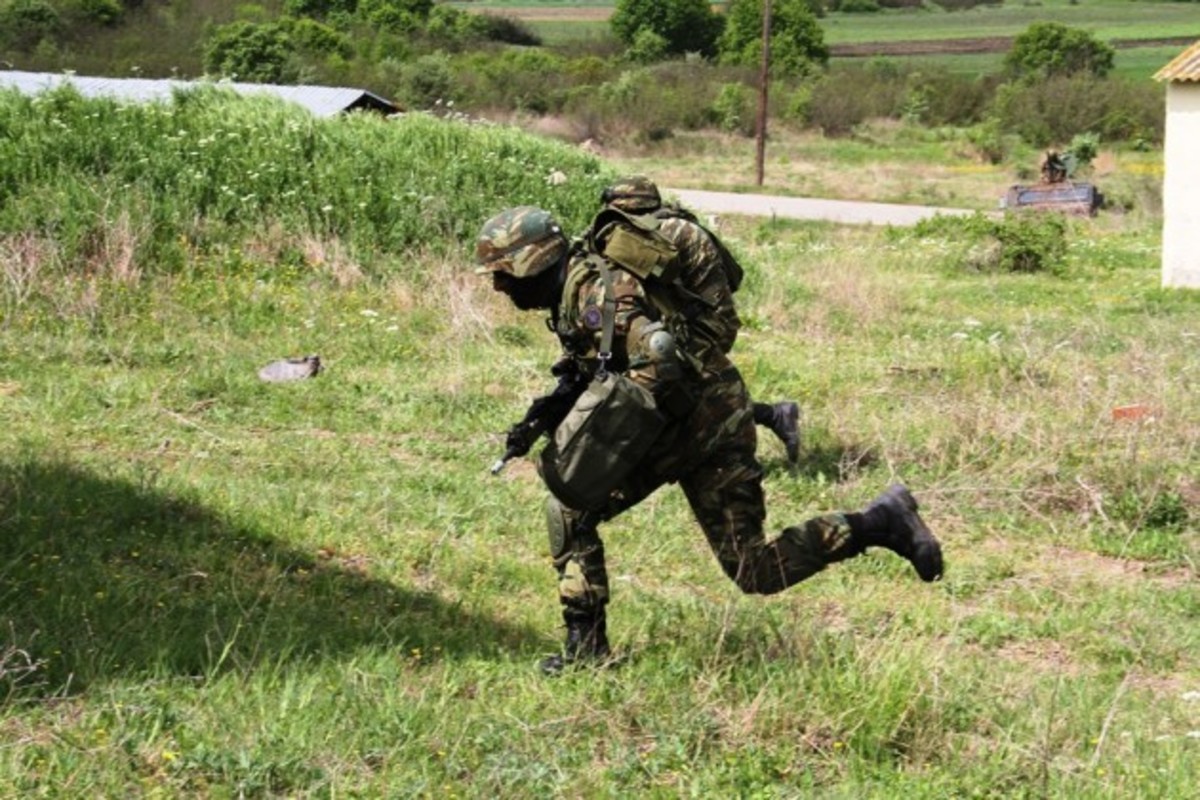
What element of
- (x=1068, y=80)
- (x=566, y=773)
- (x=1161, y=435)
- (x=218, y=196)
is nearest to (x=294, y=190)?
(x=218, y=196)

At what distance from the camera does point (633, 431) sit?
5074 mm

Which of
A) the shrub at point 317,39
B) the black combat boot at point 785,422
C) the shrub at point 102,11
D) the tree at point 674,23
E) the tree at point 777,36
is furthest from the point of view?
the tree at point 674,23

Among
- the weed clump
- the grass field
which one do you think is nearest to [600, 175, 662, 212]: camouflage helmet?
the weed clump

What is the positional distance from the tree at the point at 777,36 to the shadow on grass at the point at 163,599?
5859 cm

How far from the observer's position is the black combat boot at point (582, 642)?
530 centimetres

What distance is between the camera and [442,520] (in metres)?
7.54

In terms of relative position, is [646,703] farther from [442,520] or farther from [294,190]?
[294,190]

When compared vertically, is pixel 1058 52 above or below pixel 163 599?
above

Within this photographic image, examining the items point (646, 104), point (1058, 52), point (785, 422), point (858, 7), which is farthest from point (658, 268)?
point (858, 7)

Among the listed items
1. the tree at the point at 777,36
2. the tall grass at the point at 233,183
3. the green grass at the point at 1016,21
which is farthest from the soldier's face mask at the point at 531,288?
the green grass at the point at 1016,21

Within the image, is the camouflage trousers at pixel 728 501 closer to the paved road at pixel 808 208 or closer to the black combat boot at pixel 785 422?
the black combat boot at pixel 785 422

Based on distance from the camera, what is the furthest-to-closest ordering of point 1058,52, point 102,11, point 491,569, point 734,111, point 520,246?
point 1058,52
point 102,11
point 734,111
point 491,569
point 520,246

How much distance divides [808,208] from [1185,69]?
12331 mm

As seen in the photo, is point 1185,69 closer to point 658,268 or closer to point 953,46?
point 658,268
